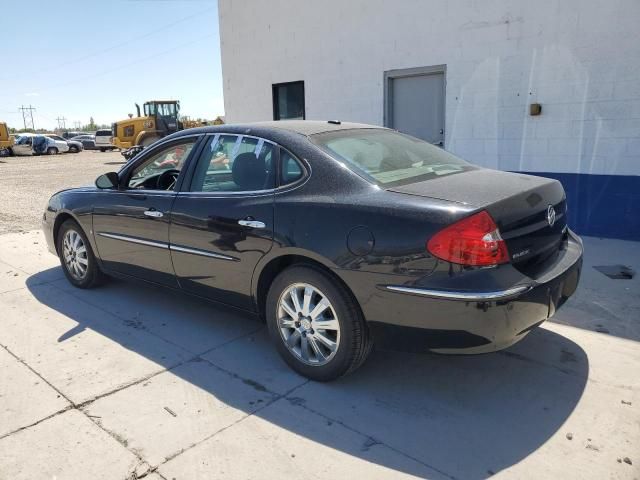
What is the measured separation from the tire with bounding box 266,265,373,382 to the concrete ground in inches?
5.4

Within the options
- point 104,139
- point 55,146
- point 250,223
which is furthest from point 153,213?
point 104,139

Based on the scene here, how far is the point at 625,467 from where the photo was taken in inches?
94.5

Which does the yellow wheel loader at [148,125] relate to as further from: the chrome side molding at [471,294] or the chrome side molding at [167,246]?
the chrome side molding at [471,294]

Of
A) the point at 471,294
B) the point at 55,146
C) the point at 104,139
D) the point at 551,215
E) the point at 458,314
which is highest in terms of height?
the point at 551,215

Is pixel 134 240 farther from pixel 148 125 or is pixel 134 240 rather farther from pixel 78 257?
pixel 148 125

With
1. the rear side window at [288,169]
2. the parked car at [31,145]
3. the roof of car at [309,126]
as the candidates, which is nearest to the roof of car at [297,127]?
the roof of car at [309,126]

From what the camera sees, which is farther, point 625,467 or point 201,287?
point 201,287

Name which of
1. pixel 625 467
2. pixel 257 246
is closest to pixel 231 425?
pixel 257 246

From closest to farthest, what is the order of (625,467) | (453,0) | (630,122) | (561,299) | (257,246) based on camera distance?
1. (625,467)
2. (561,299)
3. (257,246)
4. (630,122)
5. (453,0)

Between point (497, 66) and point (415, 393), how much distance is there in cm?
536

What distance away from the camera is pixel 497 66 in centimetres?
695

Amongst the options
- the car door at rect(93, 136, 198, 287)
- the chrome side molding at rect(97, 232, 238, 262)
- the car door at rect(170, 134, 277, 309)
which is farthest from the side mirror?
the car door at rect(170, 134, 277, 309)

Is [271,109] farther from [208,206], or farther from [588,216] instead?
[208,206]

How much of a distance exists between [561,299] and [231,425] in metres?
2.03
